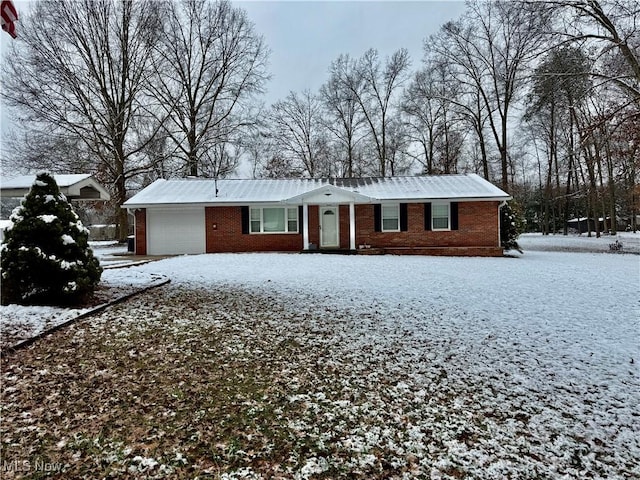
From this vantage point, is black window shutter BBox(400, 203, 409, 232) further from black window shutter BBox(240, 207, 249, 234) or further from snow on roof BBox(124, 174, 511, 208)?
black window shutter BBox(240, 207, 249, 234)

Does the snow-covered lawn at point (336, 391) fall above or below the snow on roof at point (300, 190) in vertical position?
below

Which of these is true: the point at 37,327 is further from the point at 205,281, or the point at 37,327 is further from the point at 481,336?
the point at 481,336

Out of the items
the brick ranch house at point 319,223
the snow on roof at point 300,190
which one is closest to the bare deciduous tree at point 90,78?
the snow on roof at point 300,190

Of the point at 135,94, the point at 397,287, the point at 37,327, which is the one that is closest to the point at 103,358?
the point at 37,327

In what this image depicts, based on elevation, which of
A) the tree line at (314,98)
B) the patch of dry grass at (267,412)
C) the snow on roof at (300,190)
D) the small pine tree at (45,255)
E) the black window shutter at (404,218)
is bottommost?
the patch of dry grass at (267,412)

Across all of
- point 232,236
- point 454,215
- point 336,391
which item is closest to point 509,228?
point 454,215

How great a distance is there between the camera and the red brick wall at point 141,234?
1720cm

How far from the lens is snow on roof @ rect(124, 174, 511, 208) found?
16.9 metres

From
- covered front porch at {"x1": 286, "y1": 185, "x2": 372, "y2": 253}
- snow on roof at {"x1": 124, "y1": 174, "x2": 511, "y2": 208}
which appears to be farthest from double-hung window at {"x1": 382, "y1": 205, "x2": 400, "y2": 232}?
covered front porch at {"x1": 286, "y1": 185, "x2": 372, "y2": 253}

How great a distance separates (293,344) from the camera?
4.88 metres

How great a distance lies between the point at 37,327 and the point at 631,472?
20.7 ft

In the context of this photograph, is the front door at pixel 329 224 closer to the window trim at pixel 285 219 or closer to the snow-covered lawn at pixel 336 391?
the window trim at pixel 285 219

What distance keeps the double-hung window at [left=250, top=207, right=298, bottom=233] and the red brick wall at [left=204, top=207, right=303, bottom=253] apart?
0.27 metres

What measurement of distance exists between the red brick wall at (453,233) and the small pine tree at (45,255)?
12.1 metres
